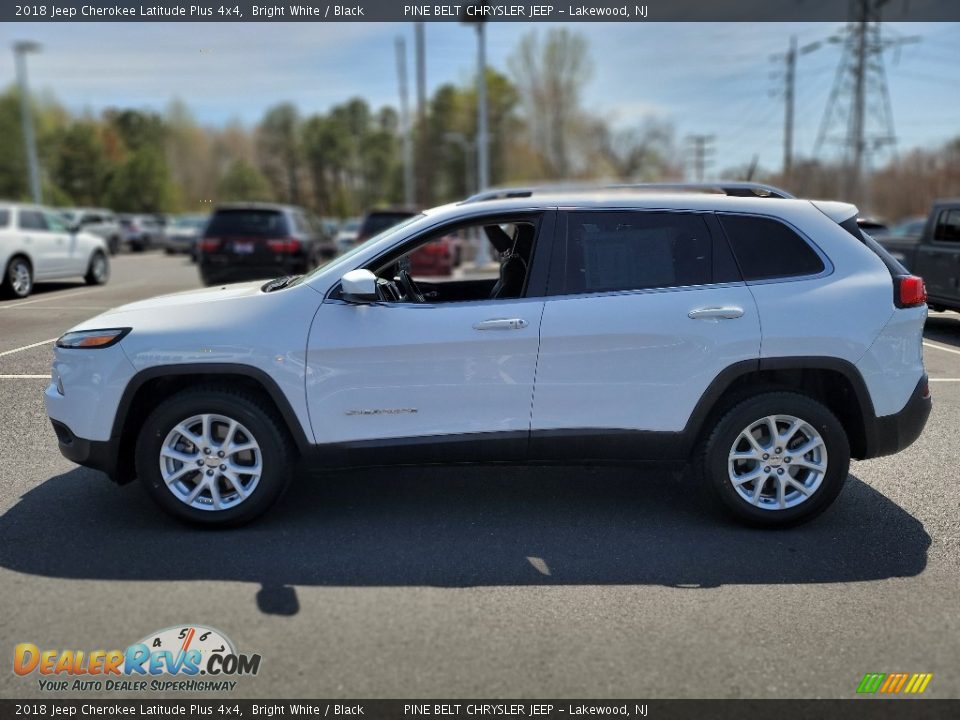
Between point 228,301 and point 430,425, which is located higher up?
point 228,301

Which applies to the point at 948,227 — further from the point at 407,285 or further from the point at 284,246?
the point at 284,246

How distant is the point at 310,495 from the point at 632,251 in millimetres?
2406

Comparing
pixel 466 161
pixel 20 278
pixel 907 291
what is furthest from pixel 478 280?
pixel 466 161

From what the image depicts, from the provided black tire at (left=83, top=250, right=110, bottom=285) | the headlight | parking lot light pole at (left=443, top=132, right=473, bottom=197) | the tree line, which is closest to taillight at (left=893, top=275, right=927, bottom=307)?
the headlight

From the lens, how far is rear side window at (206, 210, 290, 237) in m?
13.8

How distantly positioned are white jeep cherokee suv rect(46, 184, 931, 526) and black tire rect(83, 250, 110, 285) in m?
13.9

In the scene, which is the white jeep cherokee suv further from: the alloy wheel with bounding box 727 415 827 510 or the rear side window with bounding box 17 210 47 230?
the rear side window with bounding box 17 210 47 230

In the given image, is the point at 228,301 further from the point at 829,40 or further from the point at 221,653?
the point at 829,40

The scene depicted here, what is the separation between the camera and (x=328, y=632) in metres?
3.30

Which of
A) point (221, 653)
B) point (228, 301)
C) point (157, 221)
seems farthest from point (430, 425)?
point (157, 221)

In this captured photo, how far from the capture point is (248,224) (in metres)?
13.9

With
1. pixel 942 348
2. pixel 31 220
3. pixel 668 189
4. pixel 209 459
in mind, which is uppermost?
pixel 668 189
